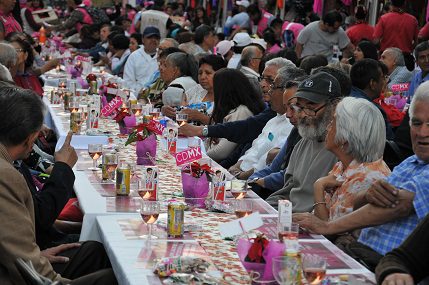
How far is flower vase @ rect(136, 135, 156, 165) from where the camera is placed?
546 centimetres

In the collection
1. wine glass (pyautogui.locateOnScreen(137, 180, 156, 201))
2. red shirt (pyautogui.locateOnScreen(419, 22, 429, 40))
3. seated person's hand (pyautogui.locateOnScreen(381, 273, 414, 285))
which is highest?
seated person's hand (pyautogui.locateOnScreen(381, 273, 414, 285))

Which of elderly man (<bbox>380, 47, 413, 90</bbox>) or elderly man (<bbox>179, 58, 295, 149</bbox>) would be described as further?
elderly man (<bbox>380, 47, 413, 90</bbox>)

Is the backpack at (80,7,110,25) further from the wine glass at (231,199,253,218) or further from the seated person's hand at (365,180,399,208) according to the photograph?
the seated person's hand at (365,180,399,208)

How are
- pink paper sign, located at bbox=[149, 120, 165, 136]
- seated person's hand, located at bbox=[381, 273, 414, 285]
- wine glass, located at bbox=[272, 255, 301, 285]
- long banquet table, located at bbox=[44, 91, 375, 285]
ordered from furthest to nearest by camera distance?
1. pink paper sign, located at bbox=[149, 120, 165, 136]
2. long banquet table, located at bbox=[44, 91, 375, 285]
3. seated person's hand, located at bbox=[381, 273, 414, 285]
4. wine glass, located at bbox=[272, 255, 301, 285]

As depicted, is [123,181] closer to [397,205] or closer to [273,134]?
[397,205]

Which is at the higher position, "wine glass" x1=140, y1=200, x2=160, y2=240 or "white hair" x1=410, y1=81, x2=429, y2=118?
"white hair" x1=410, y1=81, x2=429, y2=118

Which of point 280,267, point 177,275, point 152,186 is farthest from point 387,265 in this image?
point 152,186

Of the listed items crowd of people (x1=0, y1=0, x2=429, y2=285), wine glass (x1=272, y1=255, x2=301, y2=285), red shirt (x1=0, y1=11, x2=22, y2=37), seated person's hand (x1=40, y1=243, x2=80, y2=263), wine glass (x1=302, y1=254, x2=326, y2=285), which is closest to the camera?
wine glass (x1=272, y1=255, x2=301, y2=285)

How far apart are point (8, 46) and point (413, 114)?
491 cm

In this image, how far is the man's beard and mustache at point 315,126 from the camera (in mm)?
4949

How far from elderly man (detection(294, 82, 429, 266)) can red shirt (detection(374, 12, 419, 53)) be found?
815cm

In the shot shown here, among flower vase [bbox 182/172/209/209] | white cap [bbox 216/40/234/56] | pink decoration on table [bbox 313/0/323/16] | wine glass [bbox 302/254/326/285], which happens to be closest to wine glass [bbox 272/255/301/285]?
wine glass [bbox 302/254/326/285]

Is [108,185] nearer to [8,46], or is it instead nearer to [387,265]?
[387,265]

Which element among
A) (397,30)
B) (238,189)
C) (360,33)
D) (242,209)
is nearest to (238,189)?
(238,189)
